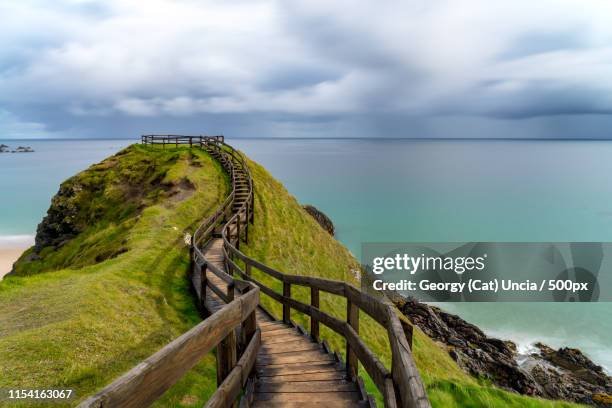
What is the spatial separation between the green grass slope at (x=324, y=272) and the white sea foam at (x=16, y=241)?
2003 inches

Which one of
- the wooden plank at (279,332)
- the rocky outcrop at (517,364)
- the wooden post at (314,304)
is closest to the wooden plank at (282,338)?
the wooden plank at (279,332)

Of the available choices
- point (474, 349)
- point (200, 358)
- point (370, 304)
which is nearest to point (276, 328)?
point (370, 304)

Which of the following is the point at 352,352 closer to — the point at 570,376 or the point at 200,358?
the point at 200,358

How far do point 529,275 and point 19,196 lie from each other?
Answer: 408 feet

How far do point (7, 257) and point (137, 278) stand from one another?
52.5m

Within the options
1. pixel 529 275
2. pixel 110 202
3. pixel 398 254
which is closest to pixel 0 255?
pixel 110 202

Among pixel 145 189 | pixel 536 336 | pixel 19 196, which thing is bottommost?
pixel 536 336

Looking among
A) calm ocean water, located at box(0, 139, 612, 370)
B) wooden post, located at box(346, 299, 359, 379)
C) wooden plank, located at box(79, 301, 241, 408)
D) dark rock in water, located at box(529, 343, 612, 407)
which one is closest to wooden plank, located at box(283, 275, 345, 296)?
wooden post, located at box(346, 299, 359, 379)

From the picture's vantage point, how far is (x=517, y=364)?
26969 millimetres

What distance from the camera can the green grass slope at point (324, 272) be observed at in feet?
24.5

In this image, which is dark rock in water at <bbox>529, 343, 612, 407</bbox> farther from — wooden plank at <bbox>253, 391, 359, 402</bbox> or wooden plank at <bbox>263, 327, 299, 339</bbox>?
wooden plank at <bbox>253, 391, 359, 402</bbox>

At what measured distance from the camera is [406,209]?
9700 cm

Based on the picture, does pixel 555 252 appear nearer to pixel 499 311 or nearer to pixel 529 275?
pixel 529 275

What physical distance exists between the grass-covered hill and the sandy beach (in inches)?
746
